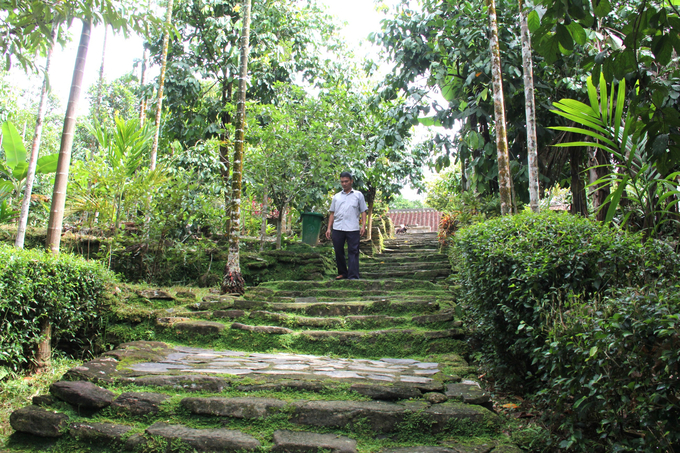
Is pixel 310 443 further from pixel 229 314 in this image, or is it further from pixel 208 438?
pixel 229 314

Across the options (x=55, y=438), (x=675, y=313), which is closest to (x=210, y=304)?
(x=55, y=438)

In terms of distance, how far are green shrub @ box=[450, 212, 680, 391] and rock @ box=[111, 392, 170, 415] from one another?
2393 millimetres

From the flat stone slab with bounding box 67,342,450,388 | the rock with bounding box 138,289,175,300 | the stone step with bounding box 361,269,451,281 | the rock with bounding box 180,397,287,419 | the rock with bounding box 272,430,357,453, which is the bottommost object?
the rock with bounding box 272,430,357,453

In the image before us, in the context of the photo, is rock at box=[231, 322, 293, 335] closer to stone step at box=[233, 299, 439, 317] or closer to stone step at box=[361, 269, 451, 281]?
stone step at box=[233, 299, 439, 317]

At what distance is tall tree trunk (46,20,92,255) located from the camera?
461 cm

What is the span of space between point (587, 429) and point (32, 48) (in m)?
5.68

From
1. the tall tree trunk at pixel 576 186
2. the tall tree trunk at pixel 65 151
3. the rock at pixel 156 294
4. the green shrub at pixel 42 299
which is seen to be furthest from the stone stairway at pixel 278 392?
the tall tree trunk at pixel 576 186

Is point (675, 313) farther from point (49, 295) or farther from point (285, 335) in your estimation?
point (49, 295)

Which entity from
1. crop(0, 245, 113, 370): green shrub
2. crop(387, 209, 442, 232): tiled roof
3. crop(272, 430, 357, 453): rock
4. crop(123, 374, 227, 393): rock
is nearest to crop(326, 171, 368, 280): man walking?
crop(0, 245, 113, 370): green shrub

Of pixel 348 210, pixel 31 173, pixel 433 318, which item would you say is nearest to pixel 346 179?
pixel 348 210

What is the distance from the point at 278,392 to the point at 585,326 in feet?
6.58

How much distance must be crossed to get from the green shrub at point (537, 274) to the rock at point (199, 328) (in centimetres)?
266

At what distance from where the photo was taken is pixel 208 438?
2568 mm

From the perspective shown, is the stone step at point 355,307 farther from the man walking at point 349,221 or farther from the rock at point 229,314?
the man walking at point 349,221
